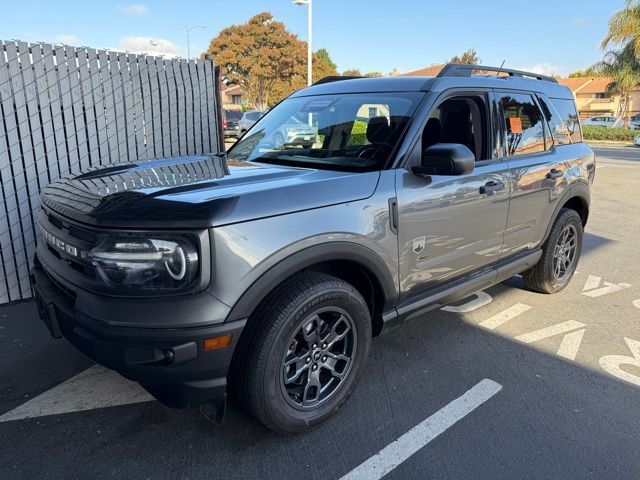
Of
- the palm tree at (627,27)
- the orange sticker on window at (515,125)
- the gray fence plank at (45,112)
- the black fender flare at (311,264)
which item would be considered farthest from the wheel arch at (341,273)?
the palm tree at (627,27)

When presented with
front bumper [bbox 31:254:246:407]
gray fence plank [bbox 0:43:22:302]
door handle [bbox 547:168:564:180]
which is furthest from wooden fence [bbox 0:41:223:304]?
door handle [bbox 547:168:564:180]

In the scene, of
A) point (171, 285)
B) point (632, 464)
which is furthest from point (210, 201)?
point (632, 464)

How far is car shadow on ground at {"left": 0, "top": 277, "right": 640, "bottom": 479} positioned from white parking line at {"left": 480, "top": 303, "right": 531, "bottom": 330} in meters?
0.71

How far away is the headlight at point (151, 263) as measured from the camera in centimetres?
196

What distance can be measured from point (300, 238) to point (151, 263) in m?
0.67

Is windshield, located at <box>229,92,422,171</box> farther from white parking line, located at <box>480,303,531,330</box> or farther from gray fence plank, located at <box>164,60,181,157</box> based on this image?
white parking line, located at <box>480,303,531,330</box>

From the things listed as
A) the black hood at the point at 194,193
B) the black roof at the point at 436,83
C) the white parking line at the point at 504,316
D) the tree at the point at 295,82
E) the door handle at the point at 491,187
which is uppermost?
the tree at the point at 295,82

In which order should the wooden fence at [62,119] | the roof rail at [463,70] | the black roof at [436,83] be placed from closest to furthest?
the black roof at [436,83] → the roof rail at [463,70] → the wooden fence at [62,119]

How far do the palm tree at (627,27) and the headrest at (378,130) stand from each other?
108ft

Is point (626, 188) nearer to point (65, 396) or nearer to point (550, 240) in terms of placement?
point (550, 240)

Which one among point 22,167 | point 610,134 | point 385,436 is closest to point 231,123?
point 22,167

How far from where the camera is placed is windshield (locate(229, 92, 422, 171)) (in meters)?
2.84

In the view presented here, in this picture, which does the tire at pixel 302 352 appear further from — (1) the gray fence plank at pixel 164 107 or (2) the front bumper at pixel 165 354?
(1) the gray fence plank at pixel 164 107

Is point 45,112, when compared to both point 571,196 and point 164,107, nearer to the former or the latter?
point 164,107
